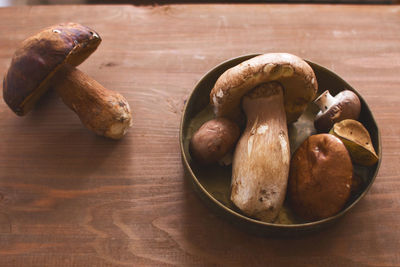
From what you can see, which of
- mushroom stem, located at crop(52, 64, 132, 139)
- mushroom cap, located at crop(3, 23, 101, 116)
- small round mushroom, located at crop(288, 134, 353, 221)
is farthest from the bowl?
mushroom cap, located at crop(3, 23, 101, 116)

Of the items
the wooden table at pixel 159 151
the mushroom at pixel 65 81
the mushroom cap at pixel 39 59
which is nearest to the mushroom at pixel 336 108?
the wooden table at pixel 159 151

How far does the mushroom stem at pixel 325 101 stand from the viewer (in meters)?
1.04

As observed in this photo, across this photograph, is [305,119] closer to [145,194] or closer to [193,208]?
[193,208]

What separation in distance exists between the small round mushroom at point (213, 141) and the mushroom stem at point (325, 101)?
0.93 feet

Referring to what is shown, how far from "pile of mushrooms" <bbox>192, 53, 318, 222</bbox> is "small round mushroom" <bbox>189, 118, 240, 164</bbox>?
3 centimetres

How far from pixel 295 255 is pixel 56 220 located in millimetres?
731

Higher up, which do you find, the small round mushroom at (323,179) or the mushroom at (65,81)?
the mushroom at (65,81)

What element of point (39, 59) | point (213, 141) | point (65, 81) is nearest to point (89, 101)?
point (65, 81)

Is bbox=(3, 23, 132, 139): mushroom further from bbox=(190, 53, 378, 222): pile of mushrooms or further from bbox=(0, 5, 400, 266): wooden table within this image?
bbox=(190, 53, 378, 222): pile of mushrooms

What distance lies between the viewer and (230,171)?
104cm

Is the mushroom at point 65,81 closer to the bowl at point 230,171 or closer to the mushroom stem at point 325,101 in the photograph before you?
the bowl at point 230,171

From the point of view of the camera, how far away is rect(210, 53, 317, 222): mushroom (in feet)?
2.94

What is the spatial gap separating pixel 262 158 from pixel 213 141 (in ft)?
0.48

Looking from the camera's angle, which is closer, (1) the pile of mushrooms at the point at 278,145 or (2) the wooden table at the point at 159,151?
(1) the pile of mushrooms at the point at 278,145
